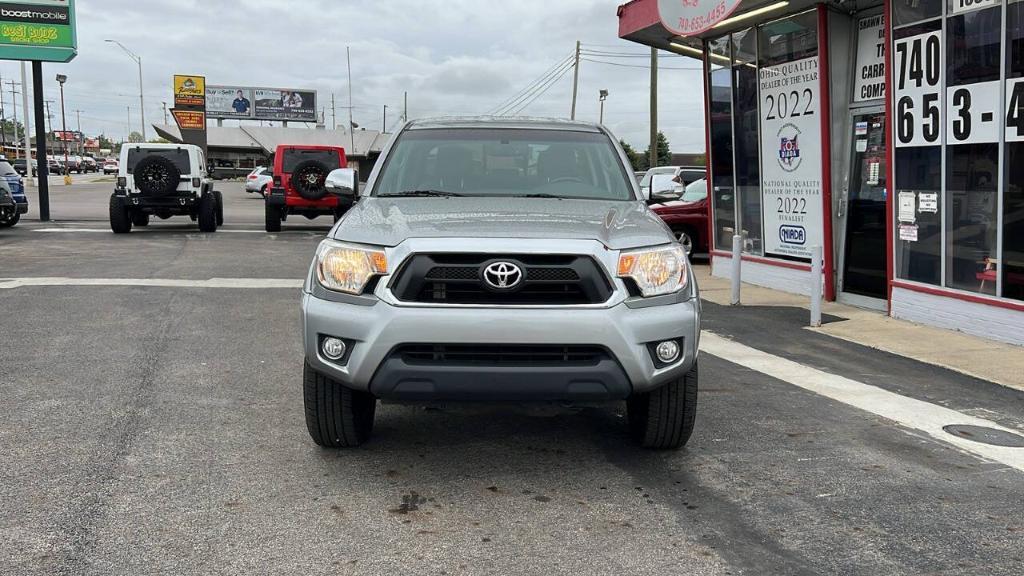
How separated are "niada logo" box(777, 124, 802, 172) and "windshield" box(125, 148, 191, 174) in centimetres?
1318

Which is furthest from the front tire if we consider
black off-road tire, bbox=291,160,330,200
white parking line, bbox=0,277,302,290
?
white parking line, bbox=0,277,302,290

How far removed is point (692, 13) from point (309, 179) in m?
10.8

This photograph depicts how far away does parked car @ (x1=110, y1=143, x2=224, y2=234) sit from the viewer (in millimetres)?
18578

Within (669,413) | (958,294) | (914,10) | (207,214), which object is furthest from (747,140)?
(207,214)

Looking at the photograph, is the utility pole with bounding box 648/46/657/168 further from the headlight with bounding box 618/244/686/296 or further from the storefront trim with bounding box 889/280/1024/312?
the headlight with bounding box 618/244/686/296

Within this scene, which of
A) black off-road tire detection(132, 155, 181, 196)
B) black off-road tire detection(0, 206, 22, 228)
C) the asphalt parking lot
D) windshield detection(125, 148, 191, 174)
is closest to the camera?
the asphalt parking lot

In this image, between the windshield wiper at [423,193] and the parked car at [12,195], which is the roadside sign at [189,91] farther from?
the windshield wiper at [423,193]

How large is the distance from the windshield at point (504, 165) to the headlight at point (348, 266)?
1134 mm

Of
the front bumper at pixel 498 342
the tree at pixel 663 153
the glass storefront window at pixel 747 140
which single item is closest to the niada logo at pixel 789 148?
the glass storefront window at pixel 747 140


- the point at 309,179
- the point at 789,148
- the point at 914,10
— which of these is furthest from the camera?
the point at 309,179

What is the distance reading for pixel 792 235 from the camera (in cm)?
1153

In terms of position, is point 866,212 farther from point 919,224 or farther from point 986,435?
point 986,435

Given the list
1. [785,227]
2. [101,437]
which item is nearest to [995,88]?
[785,227]

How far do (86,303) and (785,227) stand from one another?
28.3 feet
